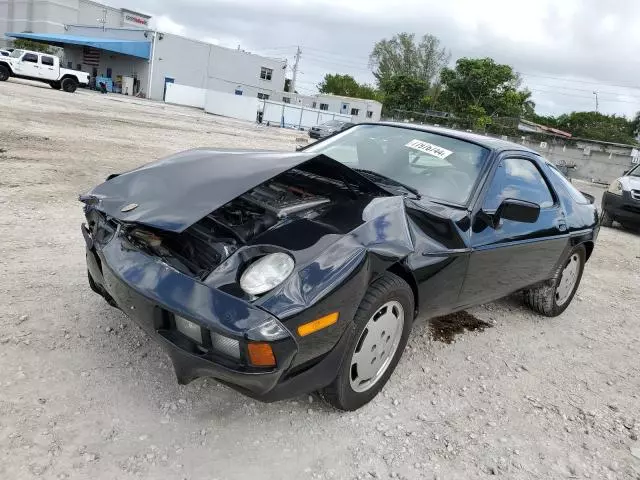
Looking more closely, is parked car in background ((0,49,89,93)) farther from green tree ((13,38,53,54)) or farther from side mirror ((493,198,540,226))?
side mirror ((493,198,540,226))

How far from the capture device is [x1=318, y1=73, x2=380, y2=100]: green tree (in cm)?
8362

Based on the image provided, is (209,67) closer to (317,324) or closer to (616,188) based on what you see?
(616,188)

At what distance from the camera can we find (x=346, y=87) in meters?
84.5

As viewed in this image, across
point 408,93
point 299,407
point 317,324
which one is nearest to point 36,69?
point 299,407

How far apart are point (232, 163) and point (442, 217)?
1205mm

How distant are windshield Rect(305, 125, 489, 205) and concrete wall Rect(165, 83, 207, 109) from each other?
139ft

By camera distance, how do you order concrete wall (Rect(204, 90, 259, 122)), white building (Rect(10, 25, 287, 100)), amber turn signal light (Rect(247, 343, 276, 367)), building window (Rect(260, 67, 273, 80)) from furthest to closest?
→ building window (Rect(260, 67, 273, 80)), white building (Rect(10, 25, 287, 100)), concrete wall (Rect(204, 90, 259, 122)), amber turn signal light (Rect(247, 343, 276, 367))

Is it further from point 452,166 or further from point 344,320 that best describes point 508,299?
point 344,320

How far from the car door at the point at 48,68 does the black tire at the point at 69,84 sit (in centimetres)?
51

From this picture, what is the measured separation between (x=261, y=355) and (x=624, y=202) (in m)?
9.26

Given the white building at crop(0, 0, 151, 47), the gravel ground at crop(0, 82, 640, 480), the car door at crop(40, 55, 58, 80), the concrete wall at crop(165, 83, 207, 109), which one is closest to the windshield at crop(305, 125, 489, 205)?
the gravel ground at crop(0, 82, 640, 480)

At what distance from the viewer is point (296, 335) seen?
6.63 ft

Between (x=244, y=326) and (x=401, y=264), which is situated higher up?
(x=401, y=264)

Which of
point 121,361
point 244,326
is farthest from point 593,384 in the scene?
point 121,361
